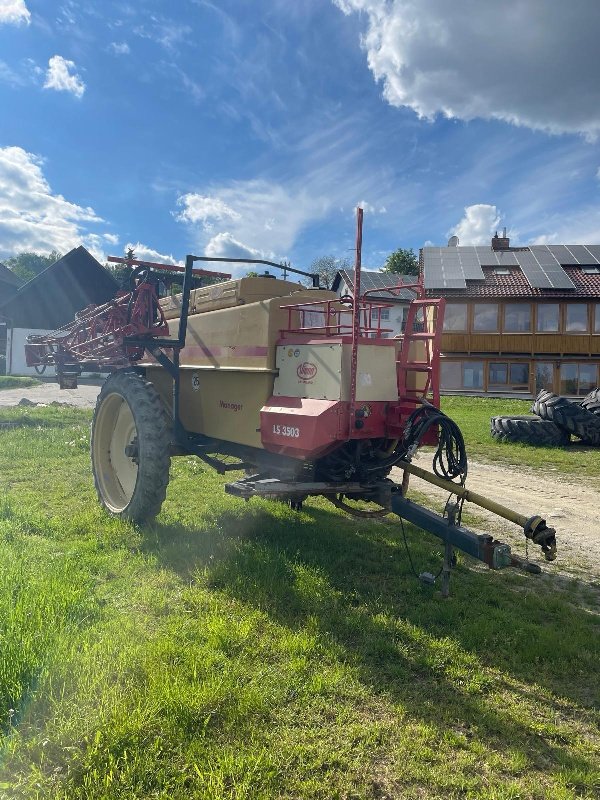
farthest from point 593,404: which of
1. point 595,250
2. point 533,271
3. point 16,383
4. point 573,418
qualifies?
point 16,383

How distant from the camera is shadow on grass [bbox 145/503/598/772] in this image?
2.91 m

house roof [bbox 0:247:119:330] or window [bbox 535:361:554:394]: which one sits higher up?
house roof [bbox 0:247:119:330]

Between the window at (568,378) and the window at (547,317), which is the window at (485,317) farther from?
the window at (568,378)

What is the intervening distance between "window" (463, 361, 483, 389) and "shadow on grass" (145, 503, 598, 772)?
73.5ft

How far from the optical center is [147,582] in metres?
4.20

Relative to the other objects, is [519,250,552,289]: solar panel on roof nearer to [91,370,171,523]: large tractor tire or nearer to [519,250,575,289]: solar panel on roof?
[519,250,575,289]: solar panel on roof

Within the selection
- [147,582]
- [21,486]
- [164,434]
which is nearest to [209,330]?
[164,434]

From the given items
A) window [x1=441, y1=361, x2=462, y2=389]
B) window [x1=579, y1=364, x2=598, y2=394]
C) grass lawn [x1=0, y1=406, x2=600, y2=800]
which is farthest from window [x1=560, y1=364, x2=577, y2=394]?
grass lawn [x1=0, y1=406, x2=600, y2=800]

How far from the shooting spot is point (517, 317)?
2664 centimetres

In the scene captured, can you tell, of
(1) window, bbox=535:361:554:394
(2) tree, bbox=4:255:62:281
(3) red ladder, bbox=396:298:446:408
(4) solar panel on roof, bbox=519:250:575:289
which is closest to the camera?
(3) red ladder, bbox=396:298:446:408

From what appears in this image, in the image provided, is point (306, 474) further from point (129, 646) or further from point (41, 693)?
point (41, 693)

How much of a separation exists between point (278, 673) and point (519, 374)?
2623 centimetres

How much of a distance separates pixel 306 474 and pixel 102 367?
10.4 ft

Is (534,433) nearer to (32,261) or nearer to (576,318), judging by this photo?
(576,318)
